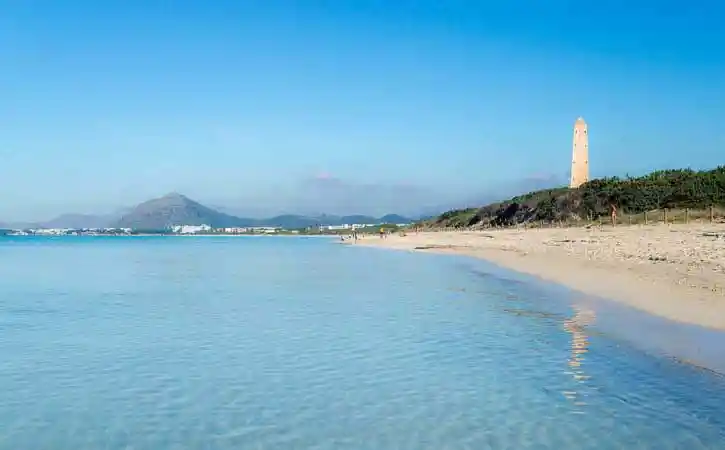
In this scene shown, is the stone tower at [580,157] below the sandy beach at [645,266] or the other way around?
the other way around

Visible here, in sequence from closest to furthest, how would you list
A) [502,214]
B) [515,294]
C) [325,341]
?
[325,341], [515,294], [502,214]

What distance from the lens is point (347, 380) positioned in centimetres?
962

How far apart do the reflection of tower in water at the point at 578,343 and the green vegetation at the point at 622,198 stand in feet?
148

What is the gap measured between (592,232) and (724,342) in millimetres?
36253

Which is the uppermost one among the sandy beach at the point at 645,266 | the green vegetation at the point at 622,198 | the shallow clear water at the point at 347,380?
the green vegetation at the point at 622,198

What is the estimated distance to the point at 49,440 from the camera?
23.6 feet

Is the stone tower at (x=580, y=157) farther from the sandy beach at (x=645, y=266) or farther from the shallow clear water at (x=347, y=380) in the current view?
the shallow clear water at (x=347, y=380)

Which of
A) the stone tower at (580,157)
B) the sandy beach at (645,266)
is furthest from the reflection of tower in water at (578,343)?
the stone tower at (580,157)

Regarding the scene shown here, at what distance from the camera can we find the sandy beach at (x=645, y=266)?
1514 centimetres

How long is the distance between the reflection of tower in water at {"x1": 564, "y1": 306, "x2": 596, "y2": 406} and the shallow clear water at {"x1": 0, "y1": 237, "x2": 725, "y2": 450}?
0.12 feet

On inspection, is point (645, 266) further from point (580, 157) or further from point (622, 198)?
point (580, 157)

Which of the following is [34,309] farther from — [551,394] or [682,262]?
[682,262]

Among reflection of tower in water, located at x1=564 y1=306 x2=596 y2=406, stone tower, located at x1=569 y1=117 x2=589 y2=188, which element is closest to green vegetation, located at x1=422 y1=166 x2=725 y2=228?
stone tower, located at x1=569 y1=117 x2=589 y2=188

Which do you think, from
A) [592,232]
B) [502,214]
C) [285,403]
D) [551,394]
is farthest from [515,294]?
[502,214]
